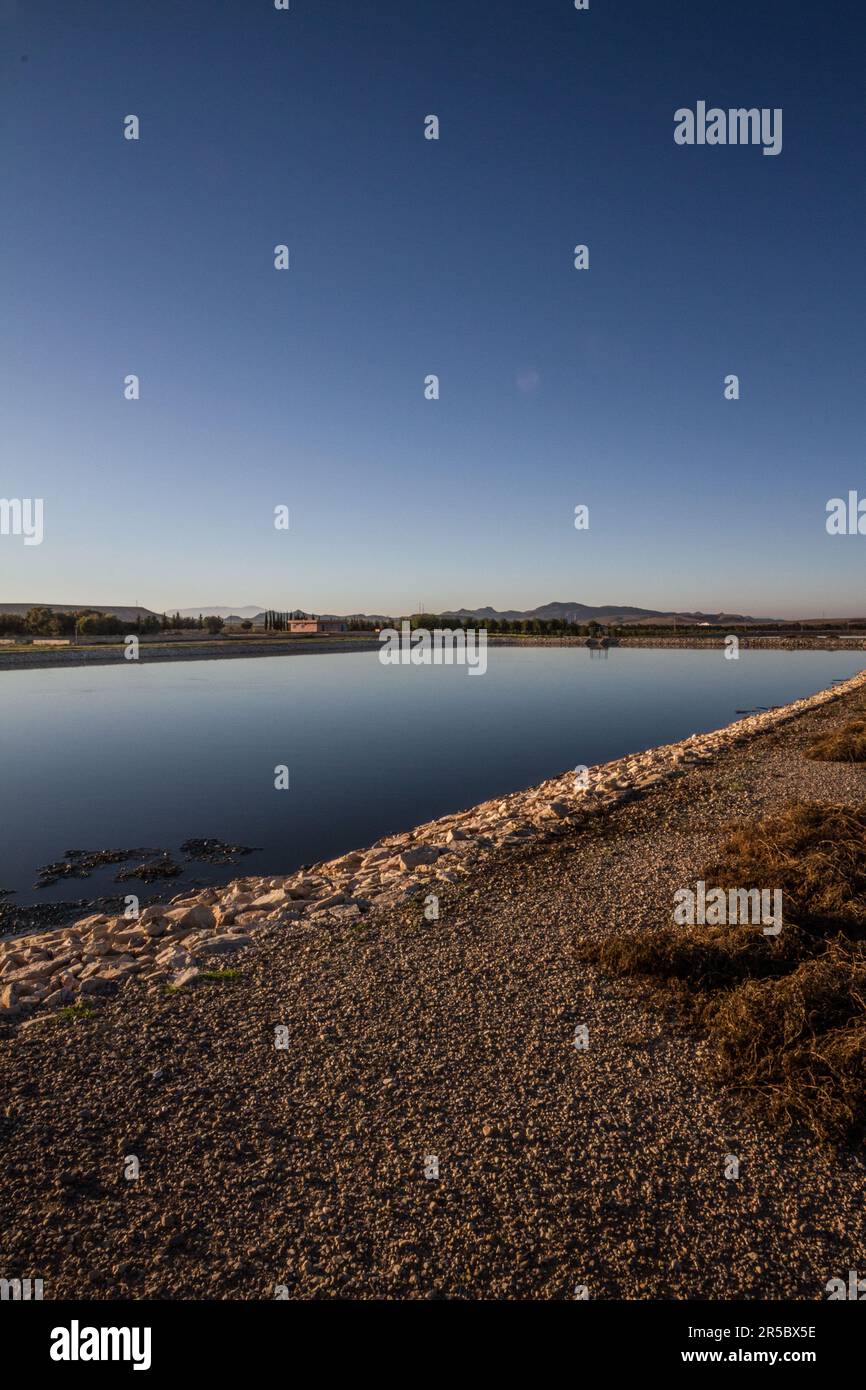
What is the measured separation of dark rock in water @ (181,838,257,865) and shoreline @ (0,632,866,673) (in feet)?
180

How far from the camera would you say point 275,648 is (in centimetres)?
9788

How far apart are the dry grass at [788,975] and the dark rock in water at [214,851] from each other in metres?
8.70

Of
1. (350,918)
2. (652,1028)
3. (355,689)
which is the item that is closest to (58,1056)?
(350,918)

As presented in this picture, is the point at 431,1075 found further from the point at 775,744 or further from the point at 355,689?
the point at 355,689

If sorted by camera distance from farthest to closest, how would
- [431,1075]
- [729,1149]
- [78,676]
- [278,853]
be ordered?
[78,676] → [278,853] → [431,1075] → [729,1149]

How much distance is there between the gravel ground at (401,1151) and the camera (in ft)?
11.0

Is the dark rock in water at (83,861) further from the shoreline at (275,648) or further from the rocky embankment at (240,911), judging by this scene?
the shoreline at (275,648)

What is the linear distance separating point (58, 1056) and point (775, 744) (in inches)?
787

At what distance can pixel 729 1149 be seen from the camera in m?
4.13

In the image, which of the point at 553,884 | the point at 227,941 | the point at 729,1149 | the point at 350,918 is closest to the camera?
the point at 729,1149

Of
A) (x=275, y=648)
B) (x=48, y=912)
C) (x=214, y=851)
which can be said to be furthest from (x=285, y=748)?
(x=275, y=648)

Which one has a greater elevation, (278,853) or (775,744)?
(775,744)

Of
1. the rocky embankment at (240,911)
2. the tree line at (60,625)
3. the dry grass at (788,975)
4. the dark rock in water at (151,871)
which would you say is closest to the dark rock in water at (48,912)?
the rocky embankment at (240,911)
